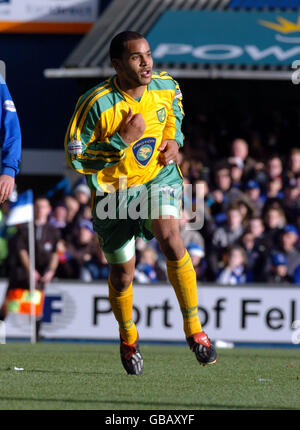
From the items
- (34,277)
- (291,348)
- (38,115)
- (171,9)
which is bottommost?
(291,348)

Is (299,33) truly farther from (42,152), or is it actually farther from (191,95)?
(42,152)

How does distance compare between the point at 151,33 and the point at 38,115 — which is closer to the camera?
the point at 151,33

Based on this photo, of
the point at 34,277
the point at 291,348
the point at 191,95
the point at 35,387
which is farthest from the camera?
the point at 191,95

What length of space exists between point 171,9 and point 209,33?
1106mm

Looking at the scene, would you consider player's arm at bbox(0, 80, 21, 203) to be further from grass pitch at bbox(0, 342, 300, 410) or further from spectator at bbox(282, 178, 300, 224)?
spectator at bbox(282, 178, 300, 224)

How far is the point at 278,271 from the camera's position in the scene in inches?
522

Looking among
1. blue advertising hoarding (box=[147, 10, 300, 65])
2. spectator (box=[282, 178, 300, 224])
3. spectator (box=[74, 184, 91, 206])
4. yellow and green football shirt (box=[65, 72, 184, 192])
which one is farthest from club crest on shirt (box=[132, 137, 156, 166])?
blue advertising hoarding (box=[147, 10, 300, 65])

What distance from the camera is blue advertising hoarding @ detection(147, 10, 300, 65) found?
16.8 meters

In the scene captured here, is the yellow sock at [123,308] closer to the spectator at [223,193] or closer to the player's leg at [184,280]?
the player's leg at [184,280]

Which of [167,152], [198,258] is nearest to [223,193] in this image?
[198,258]

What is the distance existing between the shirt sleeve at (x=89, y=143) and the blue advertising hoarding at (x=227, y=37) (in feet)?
32.3

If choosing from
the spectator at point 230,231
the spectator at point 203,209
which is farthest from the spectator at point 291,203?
the spectator at point 203,209

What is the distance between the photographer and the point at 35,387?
6328mm

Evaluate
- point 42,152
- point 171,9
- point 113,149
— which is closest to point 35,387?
point 113,149
